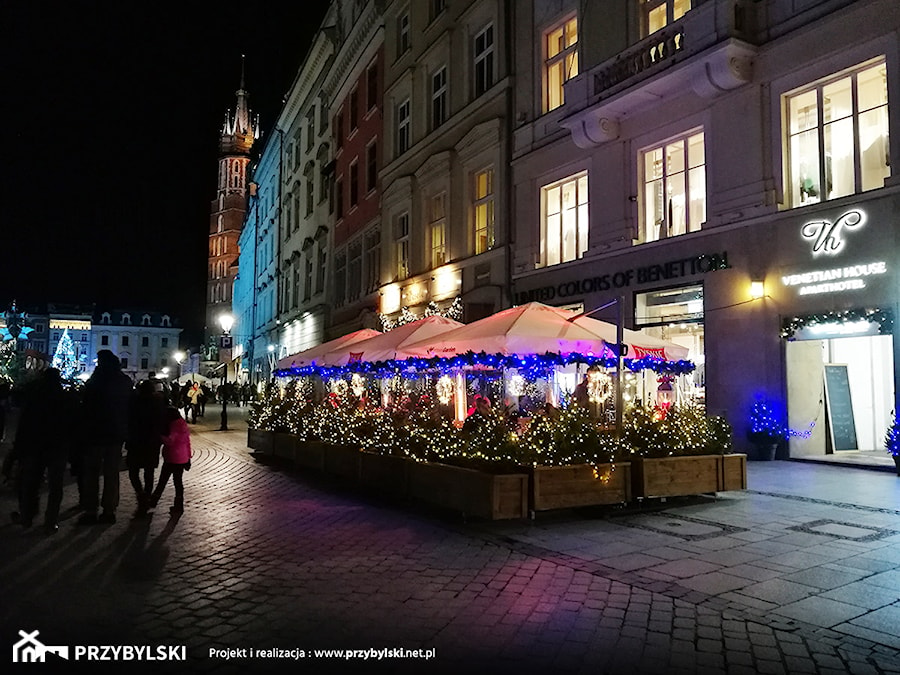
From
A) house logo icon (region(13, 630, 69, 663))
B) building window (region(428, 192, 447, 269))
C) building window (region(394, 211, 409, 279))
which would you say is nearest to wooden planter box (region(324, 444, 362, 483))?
house logo icon (region(13, 630, 69, 663))

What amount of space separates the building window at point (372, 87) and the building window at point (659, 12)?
16.5 metres

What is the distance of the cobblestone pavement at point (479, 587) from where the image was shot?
465 cm

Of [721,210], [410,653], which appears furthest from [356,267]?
[410,653]

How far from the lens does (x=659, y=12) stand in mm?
17297

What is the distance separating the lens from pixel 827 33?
13.5 m

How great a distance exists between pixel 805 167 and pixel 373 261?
20506mm

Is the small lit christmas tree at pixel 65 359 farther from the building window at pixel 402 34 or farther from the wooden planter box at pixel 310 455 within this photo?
the wooden planter box at pixel 310 455

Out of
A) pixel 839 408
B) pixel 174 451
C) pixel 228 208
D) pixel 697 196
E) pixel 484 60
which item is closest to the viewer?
pixel 174 451

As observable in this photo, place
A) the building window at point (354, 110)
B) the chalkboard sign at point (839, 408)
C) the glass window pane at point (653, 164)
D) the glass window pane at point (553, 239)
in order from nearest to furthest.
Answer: the chalkboard sign at point (839, 408) → the glass window pane at point (653, 164) → the glass window pane at point (553, 239) → the building window at point (354, 110)

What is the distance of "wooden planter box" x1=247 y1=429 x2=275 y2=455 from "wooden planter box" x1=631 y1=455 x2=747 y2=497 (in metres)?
9.73

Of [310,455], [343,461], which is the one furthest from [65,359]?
[343,461]

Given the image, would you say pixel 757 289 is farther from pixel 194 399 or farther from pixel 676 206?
pixel 194 399

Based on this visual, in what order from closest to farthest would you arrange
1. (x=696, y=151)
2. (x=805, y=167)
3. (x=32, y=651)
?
1. (x=32, y=651)
2. (x=805, y=167)
3. (x=696, y=151)

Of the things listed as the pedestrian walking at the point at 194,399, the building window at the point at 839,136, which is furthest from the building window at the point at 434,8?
the pedestrian walking at the point at 194,399
